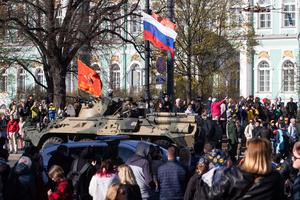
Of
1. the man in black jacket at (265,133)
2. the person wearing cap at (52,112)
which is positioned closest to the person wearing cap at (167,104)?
the man in black jacket at (265,133)

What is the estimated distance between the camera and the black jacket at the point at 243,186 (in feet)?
15.4

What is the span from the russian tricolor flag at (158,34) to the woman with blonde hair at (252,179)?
1332 centimetres

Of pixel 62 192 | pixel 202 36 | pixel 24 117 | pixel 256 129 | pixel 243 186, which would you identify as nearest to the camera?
pixel 243 186

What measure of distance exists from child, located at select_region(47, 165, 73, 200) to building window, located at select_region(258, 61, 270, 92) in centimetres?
3717

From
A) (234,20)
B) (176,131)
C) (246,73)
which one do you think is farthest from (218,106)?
(246,73)

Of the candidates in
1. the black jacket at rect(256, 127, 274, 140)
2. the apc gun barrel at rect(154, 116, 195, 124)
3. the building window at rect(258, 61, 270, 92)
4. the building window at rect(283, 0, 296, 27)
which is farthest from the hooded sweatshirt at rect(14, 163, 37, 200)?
the building window at rect(258, 61, 270, 92)

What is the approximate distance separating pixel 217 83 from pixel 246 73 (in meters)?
7.29

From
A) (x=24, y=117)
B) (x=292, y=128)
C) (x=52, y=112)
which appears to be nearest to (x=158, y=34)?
(x=292, y=128)

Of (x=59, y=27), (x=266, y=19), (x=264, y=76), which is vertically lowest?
(x=264, y=76)

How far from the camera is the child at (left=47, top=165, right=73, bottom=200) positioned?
6937 mm

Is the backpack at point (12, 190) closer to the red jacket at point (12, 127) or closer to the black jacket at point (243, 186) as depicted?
the black jacket at point (243, 186)

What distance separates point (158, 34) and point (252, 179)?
13756 mm

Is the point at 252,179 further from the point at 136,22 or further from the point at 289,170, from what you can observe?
the point at 136,22

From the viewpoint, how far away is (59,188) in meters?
6.98
